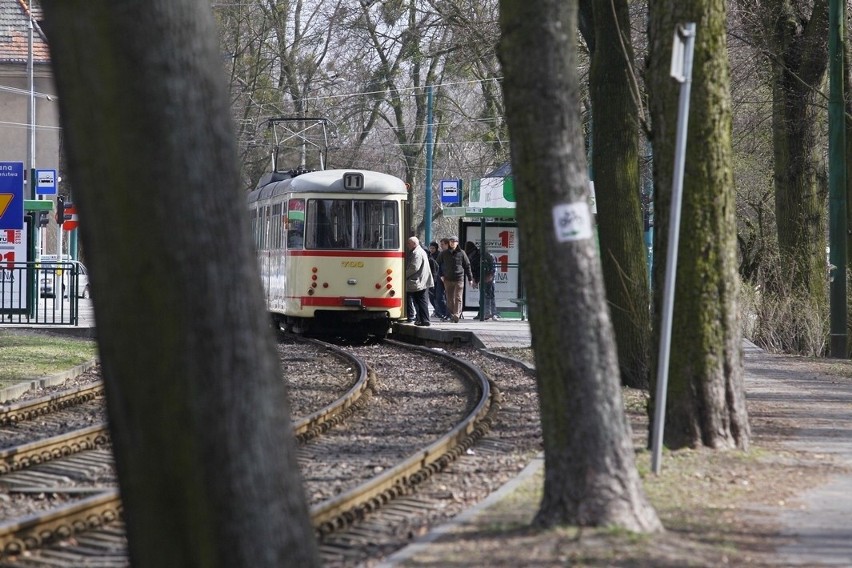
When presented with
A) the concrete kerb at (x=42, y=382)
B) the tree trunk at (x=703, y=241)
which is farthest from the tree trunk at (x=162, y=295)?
the concrete kerb at (x=42, y=382)

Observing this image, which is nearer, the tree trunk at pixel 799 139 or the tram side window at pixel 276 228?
the tree trunk at pixel 799 139

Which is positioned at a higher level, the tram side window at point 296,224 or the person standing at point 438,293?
the tram side window at point 296,224

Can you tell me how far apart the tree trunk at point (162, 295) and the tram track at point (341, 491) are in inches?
118

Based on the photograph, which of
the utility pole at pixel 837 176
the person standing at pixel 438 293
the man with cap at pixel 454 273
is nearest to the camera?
the utility pole at pixel 837 176

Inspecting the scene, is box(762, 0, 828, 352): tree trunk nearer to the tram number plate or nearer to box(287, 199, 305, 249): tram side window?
the tram number plate

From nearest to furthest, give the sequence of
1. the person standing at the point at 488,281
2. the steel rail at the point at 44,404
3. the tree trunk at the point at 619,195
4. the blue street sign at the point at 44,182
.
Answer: the steel rail at the point at 44,404, the tree trunk at the point at 619,195, the person standing at the point at 488,281, the blue street sign at the point at 44,182

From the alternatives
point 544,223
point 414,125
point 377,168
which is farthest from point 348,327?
point 377,168

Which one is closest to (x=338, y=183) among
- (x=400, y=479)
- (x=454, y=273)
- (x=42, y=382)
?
(x=454, y=273)

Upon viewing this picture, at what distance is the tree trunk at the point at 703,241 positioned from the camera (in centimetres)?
934

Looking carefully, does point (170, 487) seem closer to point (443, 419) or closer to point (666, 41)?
point (666, 41)

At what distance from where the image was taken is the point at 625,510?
648cm

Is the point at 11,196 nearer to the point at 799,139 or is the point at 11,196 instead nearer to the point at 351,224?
the point at 351,224

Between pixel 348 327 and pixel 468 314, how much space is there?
978 centimetres

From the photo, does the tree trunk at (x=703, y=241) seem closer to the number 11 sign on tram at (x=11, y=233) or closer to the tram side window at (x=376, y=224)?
the tram side window at (x=376, y=224)
